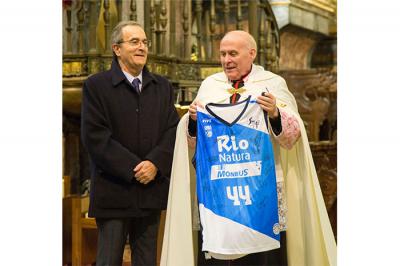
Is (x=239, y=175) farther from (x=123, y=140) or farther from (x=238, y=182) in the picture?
(x=123, y=140)

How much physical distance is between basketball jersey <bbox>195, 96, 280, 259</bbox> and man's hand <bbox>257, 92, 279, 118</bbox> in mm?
45

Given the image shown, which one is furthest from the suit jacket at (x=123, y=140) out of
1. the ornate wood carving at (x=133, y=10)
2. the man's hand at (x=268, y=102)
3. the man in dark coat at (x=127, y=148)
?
the ornate wood carving at (x=133, y=10)

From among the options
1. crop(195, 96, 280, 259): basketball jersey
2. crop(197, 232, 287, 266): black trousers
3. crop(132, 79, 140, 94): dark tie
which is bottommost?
crop(197, 232, 287, 266): black trousers

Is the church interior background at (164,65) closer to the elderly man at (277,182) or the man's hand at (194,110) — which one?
the elderly man at (277,182)

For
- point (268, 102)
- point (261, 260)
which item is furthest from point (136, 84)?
point (261, 260)

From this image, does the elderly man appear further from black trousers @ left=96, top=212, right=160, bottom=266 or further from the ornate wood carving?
the ornate wood carving

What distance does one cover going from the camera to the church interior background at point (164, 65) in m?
4.66

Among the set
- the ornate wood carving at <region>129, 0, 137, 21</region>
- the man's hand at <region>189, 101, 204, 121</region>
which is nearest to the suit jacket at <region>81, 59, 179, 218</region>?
the man's hand at <region>189, 101, 204, 121</region>

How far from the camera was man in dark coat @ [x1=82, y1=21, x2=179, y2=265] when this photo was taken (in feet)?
12.6

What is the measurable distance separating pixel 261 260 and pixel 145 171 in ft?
2.53

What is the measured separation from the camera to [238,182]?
3732 mm
